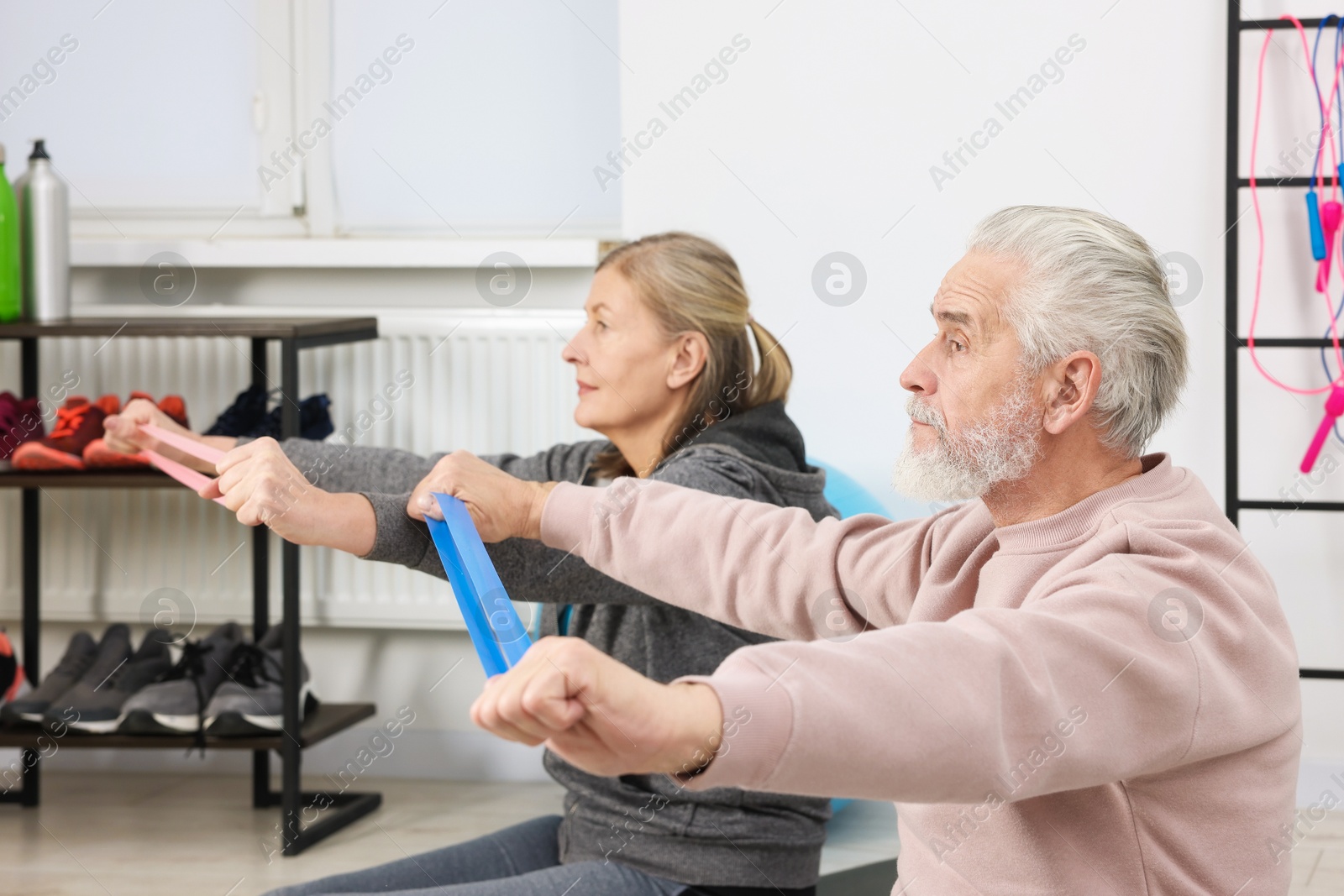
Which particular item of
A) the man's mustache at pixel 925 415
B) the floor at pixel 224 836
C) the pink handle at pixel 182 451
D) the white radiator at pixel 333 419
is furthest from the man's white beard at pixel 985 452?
the white radiator at pixel 333 419

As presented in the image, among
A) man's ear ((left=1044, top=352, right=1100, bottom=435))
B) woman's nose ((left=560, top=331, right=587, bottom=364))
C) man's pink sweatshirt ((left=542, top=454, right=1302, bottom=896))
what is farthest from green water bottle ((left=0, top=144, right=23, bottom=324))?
man's ear ((left=1044, top=352, right=1100, bottom=435))

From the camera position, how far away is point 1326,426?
229 cm

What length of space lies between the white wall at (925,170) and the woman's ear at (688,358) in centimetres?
85

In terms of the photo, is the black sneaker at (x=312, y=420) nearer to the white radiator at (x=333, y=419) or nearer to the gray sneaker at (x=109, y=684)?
the white radiator at (x=333, y=419)

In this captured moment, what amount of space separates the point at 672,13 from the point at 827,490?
98cm

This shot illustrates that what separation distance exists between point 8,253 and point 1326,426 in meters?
2.49

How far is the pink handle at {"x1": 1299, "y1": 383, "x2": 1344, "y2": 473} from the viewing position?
226 cm

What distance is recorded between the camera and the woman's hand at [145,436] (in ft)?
5.68

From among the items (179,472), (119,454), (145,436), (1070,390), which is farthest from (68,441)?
(1070,390)

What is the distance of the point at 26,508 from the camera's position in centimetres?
256

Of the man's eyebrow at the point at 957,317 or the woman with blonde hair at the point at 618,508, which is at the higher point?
the man's eyebrow at the point at 957,317

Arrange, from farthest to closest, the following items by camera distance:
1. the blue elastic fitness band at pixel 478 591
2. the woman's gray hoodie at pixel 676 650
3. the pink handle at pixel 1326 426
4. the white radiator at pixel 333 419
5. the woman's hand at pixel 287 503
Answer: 1. the white radiator at pixel 333 419
2. the pink handle at pixel 1326 426
3. the woman's gray hoodie at pixel 676 650
4. the woman's hand at pixel 287 503
5. the blue elastic fitness band at pixel 478 591

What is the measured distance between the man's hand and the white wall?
1746 mm

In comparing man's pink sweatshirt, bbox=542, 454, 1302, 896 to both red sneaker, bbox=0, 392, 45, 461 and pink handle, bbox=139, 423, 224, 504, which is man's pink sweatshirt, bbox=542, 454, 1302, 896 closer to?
pink handle, bbox=139, 423, 224, 504
